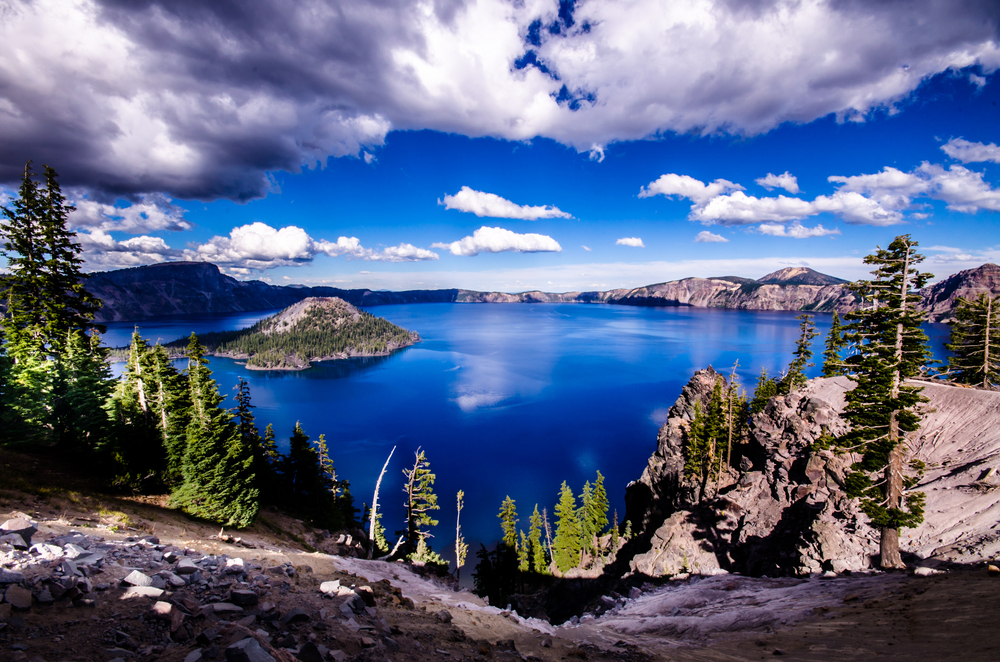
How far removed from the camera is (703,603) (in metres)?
18.0

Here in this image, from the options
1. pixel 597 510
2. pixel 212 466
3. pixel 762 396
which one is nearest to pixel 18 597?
pixel 212 466

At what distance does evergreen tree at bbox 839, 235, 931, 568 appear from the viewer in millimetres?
15281

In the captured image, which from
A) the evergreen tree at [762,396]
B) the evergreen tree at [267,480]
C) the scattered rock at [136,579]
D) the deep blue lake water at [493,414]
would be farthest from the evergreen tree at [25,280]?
the evergreen tree at [762,396]

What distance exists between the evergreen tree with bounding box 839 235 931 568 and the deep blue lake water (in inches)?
1725

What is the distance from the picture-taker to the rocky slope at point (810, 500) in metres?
18.3

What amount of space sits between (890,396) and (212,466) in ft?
110

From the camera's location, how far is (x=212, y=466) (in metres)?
22.9

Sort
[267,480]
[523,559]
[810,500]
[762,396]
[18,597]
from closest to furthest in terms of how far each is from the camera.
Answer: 1. [18,597]
2. [810,500]
3. [267,480]
4. [523,559]
5. [762,396]

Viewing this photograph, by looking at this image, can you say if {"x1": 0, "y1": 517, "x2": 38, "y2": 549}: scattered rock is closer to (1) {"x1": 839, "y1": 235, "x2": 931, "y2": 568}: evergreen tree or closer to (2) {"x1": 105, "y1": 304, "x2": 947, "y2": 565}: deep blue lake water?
(1) {"x1": 839, "y1": 235, "x2": 931, "y2": 568}: evergreen tree

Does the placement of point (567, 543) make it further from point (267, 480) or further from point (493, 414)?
point (493, 414)

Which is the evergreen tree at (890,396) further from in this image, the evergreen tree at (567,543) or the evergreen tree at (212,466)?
the evergreen tree at (212,466)

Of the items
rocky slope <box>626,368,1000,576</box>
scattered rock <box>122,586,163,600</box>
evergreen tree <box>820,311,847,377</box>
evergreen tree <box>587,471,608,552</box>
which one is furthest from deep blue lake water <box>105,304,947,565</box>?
scattered rock <box>122,586,163,600</box>

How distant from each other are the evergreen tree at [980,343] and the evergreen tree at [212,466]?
187 ft

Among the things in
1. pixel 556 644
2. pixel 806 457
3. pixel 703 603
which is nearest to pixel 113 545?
pixel 556 644
